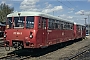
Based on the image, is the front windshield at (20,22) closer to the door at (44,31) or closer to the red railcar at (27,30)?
the red railcar at (27,30)

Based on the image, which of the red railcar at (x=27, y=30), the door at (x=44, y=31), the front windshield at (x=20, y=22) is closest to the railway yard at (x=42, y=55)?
the red railcar at (x=27, y=30)

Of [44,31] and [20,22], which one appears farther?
[44,31]

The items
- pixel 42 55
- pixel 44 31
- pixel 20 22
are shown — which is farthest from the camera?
pixel 42 55

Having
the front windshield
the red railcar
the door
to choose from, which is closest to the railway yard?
the red railcar

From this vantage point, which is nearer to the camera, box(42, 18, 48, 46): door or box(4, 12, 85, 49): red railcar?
box(4, 12, 85, 49): red railcar

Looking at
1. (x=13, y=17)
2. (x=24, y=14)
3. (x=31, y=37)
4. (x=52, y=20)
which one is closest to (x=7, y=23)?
(x=13, y=17)

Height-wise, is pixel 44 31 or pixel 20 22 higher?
pixel 20 22

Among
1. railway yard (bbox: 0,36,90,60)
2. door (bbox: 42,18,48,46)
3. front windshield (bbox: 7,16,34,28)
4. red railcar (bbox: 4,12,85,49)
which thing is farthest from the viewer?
door (bbox: 42,18,48,46)

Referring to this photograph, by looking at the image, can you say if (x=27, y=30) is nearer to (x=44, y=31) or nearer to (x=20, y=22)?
(x=20, y=22)

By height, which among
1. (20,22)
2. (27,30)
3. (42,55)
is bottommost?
(42,55)

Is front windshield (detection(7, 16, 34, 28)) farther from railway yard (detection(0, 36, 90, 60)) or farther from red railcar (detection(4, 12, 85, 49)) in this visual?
railway yard (detection(0, 36, 90, 60))

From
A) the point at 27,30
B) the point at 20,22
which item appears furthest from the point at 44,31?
the point at 20,22

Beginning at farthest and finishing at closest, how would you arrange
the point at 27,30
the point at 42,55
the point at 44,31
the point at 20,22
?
the point at 42,55, the point at 44,31, the point at 20,22, the point at 27,30

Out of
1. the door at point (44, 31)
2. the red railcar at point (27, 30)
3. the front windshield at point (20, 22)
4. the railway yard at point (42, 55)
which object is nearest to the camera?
the red railcar at point (27, 30)
